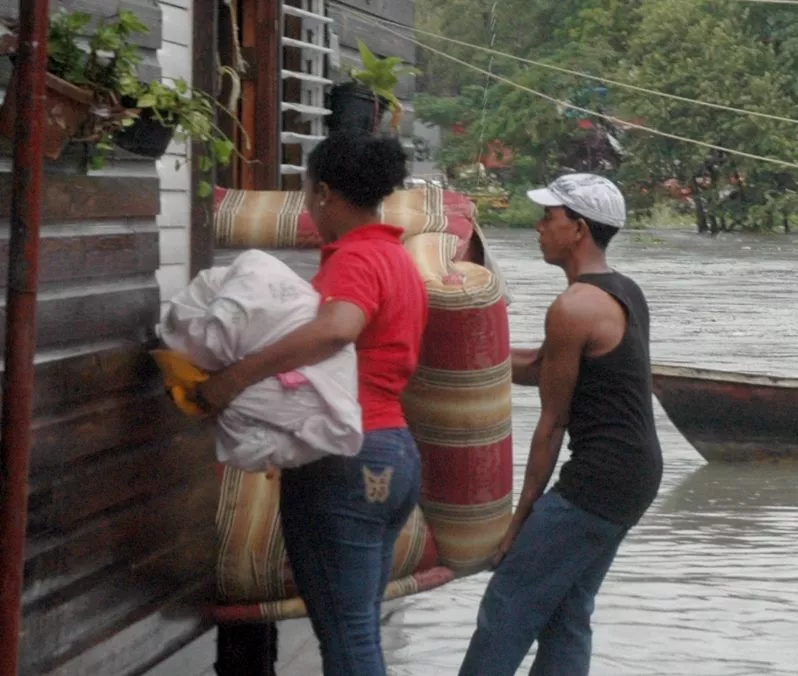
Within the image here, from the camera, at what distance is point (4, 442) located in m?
3.08

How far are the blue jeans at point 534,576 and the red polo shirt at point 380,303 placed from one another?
676 millimetres

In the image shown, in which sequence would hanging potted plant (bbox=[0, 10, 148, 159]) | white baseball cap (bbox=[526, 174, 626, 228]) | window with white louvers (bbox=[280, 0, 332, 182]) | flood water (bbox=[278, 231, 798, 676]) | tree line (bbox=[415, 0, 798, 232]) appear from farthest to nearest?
tree line (bbox=[415, 0, 798, 232]) < window with white louvers (bbox=[280, 0, 332, 182]) < flood water (bbox=[278, 231, 798, 676]) < white baseball cap (bbox=[526, 174, 626, 228]) < hanging potted plant (bbox=[0, 10, 148, 159])

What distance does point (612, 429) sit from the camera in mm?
4691

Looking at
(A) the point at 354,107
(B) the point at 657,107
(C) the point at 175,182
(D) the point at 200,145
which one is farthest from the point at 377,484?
(B) the point at 657,107

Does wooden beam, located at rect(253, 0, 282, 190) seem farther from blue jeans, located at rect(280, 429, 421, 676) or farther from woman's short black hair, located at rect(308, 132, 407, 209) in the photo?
blue jeans, located at rect(280, 429, 421, 676)

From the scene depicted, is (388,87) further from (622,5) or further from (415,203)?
(622,5)

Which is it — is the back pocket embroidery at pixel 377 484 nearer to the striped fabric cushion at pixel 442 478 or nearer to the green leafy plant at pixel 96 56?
the green leafy plant at pixel 96 56

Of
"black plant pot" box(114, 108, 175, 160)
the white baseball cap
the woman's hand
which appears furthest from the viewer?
the white baseball cap

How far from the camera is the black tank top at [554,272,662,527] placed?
15.3ft

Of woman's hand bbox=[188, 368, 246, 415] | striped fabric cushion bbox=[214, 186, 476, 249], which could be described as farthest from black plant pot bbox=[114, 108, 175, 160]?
striped fabric cushion bbox=[214, 186, 476, 249]

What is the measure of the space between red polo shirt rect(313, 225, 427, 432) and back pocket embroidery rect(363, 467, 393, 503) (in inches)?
4.4

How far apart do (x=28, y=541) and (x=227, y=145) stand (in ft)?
4.14

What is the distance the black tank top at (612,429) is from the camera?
15.3 ft

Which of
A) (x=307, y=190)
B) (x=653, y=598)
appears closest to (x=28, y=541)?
(x=307, y=190)
